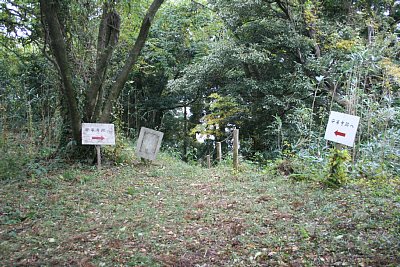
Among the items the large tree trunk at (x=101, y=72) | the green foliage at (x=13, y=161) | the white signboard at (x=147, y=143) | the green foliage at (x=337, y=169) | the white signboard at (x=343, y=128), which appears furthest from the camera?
the white signboard at (x=147, y=143)

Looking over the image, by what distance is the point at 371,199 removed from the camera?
13.7 ft

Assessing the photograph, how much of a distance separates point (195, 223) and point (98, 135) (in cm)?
332

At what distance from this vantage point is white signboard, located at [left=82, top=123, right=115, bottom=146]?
6.54 meters

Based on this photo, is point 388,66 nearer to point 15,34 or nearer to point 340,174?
point 340,174

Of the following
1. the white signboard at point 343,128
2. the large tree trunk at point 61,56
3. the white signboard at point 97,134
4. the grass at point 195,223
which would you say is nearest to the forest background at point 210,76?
the large tree trunk at point 61,56

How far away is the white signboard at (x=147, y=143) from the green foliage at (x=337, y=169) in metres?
3.71

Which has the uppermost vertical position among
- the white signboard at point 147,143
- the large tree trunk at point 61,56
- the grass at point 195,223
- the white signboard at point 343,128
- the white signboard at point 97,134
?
the large tree trunk at point 61,56

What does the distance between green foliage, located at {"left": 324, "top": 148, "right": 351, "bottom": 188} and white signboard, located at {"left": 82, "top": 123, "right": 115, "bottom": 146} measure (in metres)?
3.98

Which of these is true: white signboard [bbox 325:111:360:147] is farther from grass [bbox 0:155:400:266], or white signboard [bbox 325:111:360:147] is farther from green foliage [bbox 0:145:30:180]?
green foliage [bbox 0:145:30:180]

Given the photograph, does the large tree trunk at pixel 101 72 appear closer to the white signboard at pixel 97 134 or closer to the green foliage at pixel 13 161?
the white signboard at pixel 97 134

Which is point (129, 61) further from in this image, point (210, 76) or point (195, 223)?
point (210, 76)

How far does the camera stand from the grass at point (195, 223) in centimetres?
311

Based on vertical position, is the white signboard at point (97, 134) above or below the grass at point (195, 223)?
above

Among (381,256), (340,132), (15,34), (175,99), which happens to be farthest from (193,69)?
(381,256)
